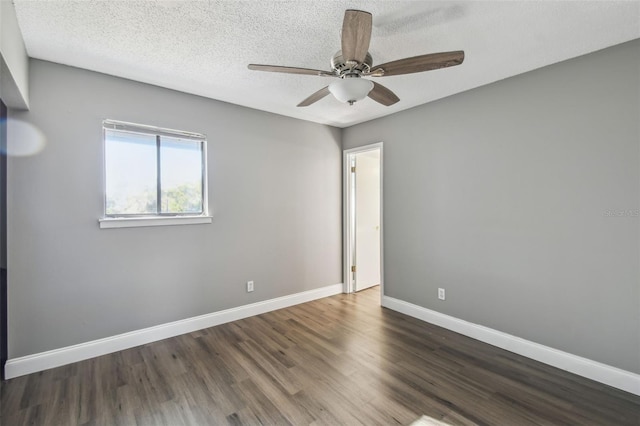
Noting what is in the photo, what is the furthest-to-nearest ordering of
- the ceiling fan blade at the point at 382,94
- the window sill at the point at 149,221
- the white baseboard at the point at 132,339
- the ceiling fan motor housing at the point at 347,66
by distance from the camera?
the window sill at the point at 149,221 → the white baseboard at the point at 132,339 → the ceiling fan blade at the point at 382,94 → the ceiling fan motor housing at the point at 347,66

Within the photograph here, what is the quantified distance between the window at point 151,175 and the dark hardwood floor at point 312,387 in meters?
1.26

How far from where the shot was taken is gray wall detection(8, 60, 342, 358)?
2.29m

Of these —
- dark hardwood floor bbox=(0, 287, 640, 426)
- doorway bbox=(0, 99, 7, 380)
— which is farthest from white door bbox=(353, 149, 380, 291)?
doorway bbox=(0, 99, 7, 380)

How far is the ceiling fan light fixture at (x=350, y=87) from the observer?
1831 mm

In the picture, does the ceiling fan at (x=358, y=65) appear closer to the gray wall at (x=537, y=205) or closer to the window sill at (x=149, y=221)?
the gray wall at (x=537, y=205)

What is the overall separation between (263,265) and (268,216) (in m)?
0.61

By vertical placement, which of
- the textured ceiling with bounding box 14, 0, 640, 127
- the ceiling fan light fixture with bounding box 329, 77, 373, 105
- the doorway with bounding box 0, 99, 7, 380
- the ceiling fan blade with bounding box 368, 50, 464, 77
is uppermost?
the textured ceiling with bounding box 14, 0, 640, 127

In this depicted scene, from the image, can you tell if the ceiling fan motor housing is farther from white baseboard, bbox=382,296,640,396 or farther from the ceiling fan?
white baseboard, bbox=382,296,640,396

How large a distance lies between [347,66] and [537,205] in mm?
2030

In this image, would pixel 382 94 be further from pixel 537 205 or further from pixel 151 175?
pixel 151 175

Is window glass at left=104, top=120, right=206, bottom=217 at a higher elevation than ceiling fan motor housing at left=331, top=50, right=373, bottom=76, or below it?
below

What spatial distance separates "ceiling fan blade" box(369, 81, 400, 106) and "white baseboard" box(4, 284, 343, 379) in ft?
8.71

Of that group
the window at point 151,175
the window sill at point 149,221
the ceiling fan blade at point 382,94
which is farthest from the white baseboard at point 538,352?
the window at point 151,175

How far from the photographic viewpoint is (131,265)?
270 cm
